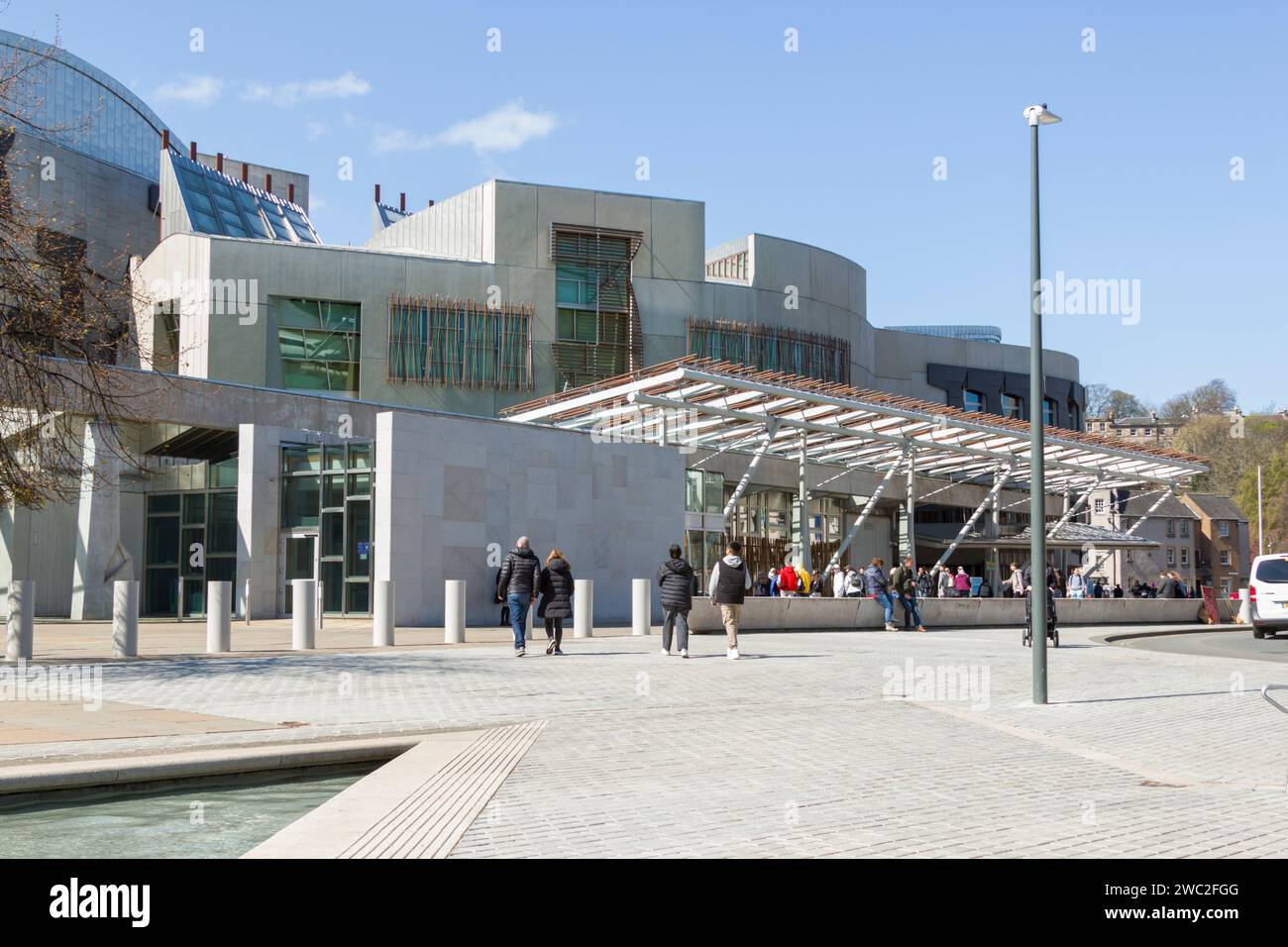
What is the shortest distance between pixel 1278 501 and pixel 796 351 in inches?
2356

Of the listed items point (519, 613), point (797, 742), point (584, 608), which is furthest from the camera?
point (584, 608)

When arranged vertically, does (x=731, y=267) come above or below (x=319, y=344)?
above

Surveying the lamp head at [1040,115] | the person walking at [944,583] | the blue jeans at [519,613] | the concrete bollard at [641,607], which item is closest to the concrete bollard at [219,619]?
the blue jeans at [519,613]

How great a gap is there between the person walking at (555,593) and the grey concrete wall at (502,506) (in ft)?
30.8

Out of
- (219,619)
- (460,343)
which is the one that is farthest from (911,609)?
(460,343)

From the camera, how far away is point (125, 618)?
1734 cm

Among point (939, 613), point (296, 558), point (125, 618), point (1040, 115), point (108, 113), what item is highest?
point (108, 113)

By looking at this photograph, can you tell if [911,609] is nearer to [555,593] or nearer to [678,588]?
[678,588]

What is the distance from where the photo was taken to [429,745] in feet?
30.5

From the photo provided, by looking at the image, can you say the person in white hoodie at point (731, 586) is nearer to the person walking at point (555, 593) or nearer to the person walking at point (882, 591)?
the person walking at point (555, 593)

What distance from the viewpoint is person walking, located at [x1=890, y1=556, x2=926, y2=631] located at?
3003 cm

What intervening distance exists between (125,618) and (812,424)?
2277cm

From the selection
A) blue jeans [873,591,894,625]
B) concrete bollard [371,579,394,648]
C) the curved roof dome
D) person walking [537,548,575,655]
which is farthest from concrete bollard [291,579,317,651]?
the curved roof dome
